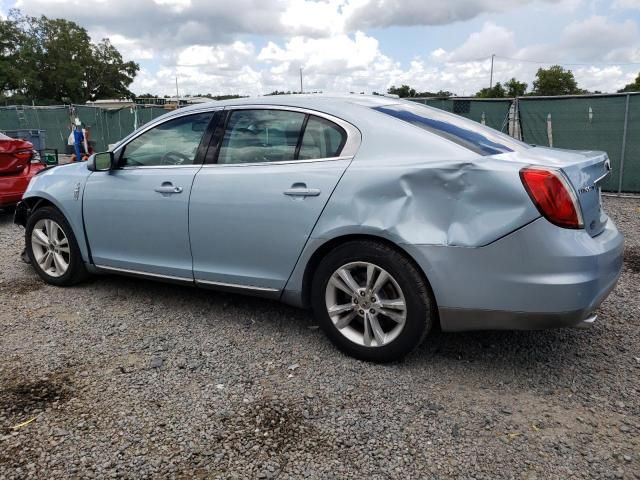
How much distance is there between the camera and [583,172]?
3.02m

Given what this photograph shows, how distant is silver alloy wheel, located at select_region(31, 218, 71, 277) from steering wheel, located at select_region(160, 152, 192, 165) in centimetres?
127

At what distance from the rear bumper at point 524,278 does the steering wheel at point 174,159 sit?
6.21ft

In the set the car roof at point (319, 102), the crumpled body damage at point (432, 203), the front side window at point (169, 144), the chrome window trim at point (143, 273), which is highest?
the car roof at point (319, 102)

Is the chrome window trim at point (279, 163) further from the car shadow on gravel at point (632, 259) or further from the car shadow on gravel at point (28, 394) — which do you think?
the car shadow on gravel at point (632, 259)

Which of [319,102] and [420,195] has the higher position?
[319,102]

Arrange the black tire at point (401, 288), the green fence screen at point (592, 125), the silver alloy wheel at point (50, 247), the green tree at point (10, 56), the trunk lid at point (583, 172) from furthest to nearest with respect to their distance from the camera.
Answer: the green tree at point (10, 56) < the green fence screen at point (592, 125) < the silver alloy wheel at point (50, 247) < the black tire at point (401, 288) < the trunk lid at point (583, 172)

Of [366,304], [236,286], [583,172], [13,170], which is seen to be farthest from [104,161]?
[13,170]

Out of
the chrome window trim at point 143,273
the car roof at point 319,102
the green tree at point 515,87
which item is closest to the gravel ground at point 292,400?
the chrome window trim at point 143,273

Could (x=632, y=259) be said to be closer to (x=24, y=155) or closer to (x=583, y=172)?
(x=583, y=172)

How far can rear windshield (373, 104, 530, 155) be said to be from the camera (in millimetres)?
3135

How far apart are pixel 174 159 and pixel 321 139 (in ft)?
4.18

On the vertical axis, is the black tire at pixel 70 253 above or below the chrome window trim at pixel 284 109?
below

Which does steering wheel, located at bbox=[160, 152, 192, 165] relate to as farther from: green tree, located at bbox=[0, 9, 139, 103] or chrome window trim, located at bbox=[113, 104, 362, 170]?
green tree, located at bbox=[0, 9, 139, 103]

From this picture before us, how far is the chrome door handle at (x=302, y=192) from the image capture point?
3.29 meters
